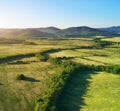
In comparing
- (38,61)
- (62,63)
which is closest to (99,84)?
(62,63)

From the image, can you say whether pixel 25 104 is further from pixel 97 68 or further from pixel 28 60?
pixel 28 60

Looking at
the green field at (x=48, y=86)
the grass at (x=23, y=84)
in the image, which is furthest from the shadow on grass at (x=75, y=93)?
the grass at (x=23, y=84)

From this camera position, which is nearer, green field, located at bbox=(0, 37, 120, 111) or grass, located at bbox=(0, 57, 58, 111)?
green field, located at bbox=(0, 37, 120, 111)

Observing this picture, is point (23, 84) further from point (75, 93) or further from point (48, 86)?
point (75, 93)

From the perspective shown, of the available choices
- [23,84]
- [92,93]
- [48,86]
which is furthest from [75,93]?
[23,84]

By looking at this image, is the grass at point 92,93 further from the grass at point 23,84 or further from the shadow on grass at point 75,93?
the grass at point 23,84

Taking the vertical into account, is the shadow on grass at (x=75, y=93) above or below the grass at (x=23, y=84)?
below

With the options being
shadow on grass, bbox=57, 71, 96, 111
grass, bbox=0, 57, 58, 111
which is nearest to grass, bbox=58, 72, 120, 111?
shadow on grass, bbox=57, 71, 96, 111

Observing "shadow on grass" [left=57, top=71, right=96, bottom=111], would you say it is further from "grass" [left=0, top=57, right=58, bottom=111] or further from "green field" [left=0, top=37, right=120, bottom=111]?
"grass" [left=0, top=57, right=58, bottom=111]
